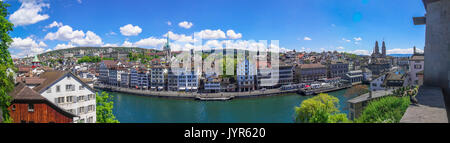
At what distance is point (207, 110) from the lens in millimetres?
23781

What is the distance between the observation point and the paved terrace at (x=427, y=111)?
173cm

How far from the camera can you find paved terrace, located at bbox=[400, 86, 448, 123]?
5.69 feet

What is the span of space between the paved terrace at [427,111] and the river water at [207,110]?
16822 mm

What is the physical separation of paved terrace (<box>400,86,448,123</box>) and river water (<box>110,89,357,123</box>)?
55.2 feet

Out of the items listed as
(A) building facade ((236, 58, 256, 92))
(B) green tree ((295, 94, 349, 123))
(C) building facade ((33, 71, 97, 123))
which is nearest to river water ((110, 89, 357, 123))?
(A) building facade ((236, 58, 256, 92))

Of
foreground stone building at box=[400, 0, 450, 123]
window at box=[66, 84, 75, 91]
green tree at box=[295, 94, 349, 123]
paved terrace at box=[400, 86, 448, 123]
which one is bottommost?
green tree at box=[295, 94, 349, 123]

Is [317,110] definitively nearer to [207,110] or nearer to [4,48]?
[4,48]

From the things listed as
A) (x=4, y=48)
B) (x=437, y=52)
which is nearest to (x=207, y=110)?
(x=4, y=48)

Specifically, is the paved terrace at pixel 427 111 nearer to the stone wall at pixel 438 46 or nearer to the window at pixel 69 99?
the stone wall at pixel 438 46

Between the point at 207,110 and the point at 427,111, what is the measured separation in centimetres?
2236

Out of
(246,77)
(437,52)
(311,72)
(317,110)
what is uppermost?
(437,52)

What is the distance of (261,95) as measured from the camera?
3080cm

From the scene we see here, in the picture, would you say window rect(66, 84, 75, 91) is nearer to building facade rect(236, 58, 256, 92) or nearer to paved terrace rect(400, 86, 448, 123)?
paved terrace rect(400, 86, 448, 123)
